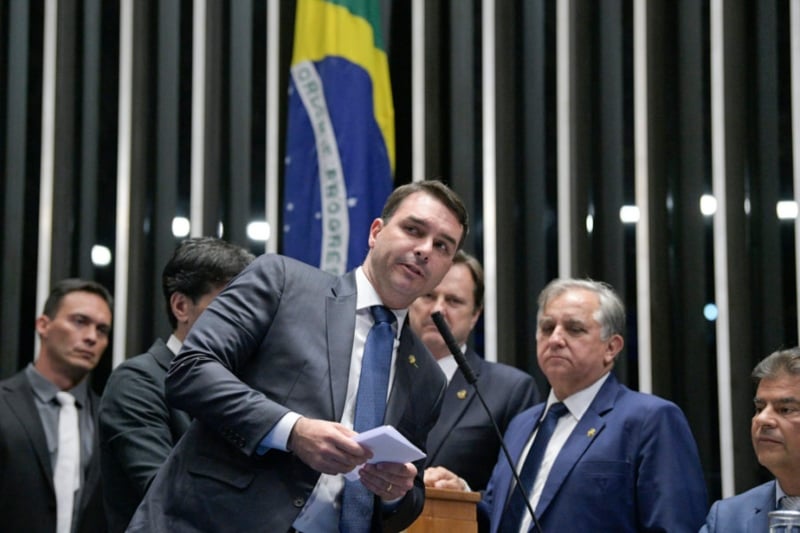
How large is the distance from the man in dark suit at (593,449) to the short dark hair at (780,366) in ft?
0.91

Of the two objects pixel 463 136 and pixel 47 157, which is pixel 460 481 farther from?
pixel 47 157

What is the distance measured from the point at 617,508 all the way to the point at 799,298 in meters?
1.97

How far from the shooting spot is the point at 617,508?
11.6 feet

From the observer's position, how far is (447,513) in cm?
321

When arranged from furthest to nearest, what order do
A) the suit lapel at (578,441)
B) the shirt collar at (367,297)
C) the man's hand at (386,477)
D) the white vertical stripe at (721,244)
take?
the white vertical stripe at (721,244)
the suit lapel at (578,441)
the shirt collar at (367,297)
the man's hand at (386,477)

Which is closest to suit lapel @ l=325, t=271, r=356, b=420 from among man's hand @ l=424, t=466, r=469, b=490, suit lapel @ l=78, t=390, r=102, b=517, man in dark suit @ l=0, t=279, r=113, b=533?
man's hand @ l=424, t=466, r=469, b=490

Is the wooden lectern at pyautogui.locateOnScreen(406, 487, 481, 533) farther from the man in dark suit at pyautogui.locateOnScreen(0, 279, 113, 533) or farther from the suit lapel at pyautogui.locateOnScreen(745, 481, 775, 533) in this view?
the man in dark suit at pyautogui.locateOnScreen(0, 279, 113, 533)

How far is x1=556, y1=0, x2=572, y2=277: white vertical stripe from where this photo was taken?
5375 mm

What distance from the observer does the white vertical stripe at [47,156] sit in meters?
5.57

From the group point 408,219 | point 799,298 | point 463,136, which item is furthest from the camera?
point 463,136

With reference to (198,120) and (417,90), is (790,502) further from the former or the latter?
(198,120)

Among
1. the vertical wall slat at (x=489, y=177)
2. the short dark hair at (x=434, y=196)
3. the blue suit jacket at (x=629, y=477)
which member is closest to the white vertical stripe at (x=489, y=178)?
the vertical wall slat at (x=489, y=177)

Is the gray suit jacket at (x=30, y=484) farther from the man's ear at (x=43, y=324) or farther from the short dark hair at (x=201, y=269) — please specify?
the short dark hair at (x=201, y=269)

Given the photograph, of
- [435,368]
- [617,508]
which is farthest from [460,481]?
[435,368]
